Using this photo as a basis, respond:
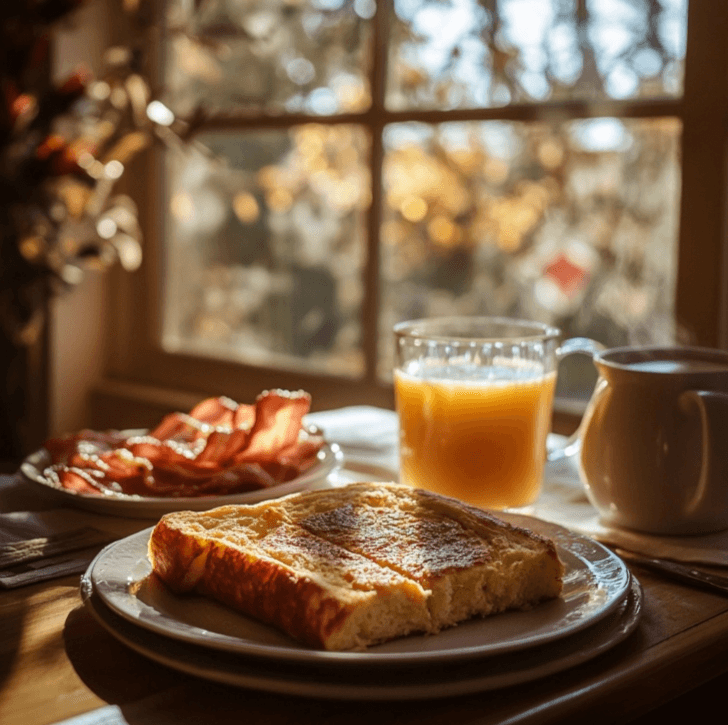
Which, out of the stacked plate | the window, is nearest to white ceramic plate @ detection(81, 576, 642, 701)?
the stacked plate

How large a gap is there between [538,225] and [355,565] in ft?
4.09

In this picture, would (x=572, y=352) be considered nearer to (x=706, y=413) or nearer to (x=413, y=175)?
(x=706, y=413)

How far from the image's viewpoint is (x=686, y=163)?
4.93 feet

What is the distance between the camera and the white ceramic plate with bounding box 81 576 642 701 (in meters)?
0.50

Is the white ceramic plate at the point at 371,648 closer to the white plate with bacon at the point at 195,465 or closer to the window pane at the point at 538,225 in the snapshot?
the white plate with bacon at the point at 195,465

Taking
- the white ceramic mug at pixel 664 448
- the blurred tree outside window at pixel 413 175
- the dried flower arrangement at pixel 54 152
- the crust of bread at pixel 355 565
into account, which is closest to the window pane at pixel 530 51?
the blurred tree outside window at pixel 413 175

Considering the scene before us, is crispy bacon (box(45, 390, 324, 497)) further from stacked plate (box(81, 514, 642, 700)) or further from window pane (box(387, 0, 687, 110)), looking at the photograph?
window pane (box(387, 0, 687, 110))

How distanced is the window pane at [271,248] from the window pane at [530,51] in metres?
0.21

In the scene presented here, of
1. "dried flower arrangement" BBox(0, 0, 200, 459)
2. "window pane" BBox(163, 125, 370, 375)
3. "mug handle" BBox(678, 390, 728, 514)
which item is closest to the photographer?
"mug handle" BBox(678, 390, 728, 514)

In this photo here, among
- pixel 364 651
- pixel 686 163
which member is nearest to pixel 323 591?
pixel 364 651

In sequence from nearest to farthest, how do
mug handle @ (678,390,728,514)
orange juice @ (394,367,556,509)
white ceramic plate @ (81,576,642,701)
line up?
white ceramic plate @ (81,576,642,701) → mug handle @ (678,390,728,514) → orange juice @ (394,367,556,509)

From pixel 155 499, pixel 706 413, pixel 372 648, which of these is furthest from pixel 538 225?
pixel 372 648

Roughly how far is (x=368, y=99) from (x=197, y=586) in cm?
150

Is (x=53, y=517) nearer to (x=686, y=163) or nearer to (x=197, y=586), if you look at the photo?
(x=197, y=586)
